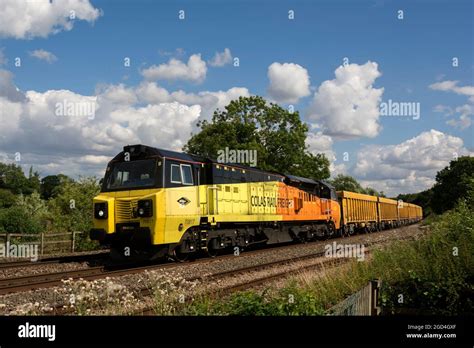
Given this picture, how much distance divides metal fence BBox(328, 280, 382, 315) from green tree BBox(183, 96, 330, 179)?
39.5 meters

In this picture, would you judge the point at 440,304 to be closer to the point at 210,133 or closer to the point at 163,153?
the point at 163,153

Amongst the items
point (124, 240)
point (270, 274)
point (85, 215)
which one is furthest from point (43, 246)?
point (270, 274)

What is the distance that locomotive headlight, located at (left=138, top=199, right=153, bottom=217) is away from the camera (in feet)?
51.8

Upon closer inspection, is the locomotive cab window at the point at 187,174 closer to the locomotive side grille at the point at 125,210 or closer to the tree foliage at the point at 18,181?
the locomotive side grille at the point at 125,210

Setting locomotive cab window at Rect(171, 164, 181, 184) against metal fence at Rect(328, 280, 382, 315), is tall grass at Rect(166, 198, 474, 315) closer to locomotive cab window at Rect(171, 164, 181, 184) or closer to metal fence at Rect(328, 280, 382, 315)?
metal fence at Rect(328, 280, 382, 315)

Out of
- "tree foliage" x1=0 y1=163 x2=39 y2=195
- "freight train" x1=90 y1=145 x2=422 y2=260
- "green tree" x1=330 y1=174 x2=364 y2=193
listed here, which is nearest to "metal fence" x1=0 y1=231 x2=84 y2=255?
"freight train" x1=90 y1=145 x2=422 y2=260

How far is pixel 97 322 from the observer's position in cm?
562

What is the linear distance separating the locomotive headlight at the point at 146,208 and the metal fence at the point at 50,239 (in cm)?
1071

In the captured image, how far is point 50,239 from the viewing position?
26859mm

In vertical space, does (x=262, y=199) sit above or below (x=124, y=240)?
above

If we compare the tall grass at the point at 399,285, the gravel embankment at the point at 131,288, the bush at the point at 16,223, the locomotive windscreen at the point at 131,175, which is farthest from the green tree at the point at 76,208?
the tall grass at the point at 399,285

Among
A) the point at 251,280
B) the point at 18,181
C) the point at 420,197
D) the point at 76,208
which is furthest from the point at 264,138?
the point at 420,197

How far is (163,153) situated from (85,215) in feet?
52.2

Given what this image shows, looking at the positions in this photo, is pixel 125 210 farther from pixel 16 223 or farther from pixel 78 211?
pixel 78 211
